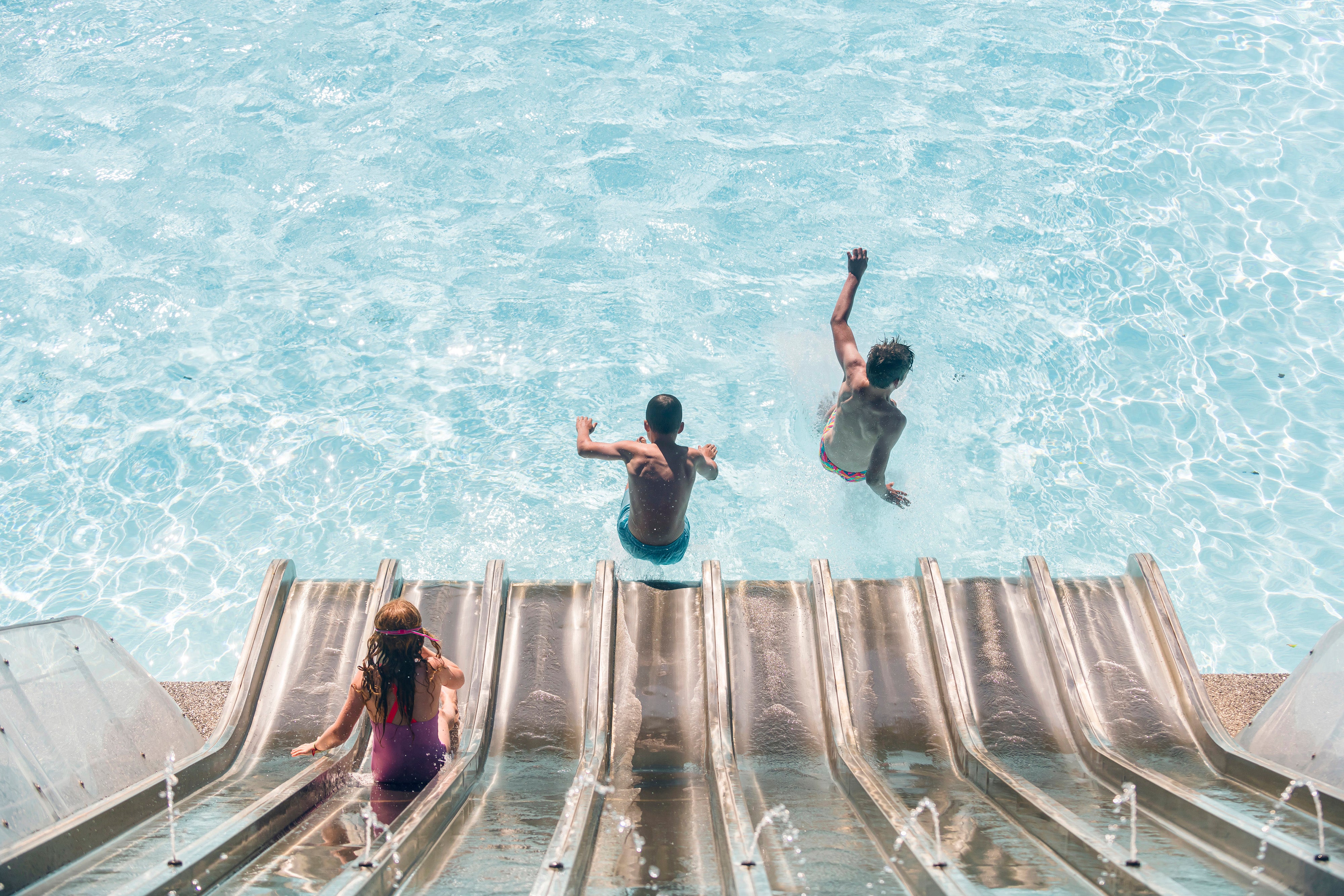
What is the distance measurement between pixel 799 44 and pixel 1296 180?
248 inches

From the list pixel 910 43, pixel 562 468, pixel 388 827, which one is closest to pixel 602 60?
pixel 910 43

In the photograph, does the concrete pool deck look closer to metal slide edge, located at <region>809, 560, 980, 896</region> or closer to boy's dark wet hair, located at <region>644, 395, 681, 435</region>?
metal slide edge, located at <region>809, 560, 980, 896</region>

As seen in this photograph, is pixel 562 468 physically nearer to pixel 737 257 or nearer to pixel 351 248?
pixel 737 257

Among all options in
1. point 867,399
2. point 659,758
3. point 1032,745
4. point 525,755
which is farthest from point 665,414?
point 1032,745

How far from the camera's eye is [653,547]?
546 cm

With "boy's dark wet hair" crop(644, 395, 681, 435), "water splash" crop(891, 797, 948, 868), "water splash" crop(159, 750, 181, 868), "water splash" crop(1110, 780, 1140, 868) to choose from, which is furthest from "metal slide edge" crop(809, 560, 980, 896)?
"water splash" crop(159, 750, 181, 868)

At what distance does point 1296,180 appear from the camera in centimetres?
927

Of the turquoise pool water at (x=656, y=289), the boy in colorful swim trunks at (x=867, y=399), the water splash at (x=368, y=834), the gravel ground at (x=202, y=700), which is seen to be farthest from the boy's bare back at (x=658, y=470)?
the gravel ground at (x=202, y=700)

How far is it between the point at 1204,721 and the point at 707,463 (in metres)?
3.01

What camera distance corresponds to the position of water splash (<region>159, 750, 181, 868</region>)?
3.05 m

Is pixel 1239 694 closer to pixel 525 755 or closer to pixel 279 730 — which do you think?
pixel 525 755

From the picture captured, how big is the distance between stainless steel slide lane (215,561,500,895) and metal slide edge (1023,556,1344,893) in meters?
3.20

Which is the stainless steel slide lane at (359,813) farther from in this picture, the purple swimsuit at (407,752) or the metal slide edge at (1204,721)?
the metal slide edge at (1204,721)

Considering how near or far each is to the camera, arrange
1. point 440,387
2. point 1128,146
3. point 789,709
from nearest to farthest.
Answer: point 789,709, point 440,387, point 1128,146
